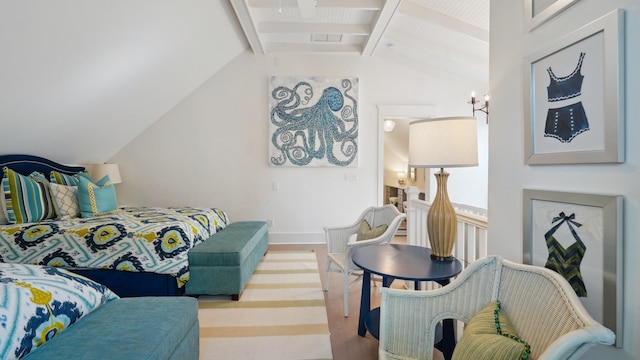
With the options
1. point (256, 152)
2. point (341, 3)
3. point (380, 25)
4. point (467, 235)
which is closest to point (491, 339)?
point (467, 235)

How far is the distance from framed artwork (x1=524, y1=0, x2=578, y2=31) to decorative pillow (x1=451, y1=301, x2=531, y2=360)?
1115 mm

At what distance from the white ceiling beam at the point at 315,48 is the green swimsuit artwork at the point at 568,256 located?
13.4 ft

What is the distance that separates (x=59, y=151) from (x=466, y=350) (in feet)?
14.9

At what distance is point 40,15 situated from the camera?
7.07 feet

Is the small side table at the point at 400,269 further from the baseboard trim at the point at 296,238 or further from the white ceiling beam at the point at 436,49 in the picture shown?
the white ceiling beam at the point at 436,49

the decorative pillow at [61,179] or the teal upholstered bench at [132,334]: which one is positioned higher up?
the decorative pillow at [61,179]

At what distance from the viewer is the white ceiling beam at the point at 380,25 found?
130 inches

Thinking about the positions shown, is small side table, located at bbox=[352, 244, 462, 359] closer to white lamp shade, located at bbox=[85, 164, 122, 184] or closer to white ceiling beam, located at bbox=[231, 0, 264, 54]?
white ceiling beam, located at bbox=[231, 0, 264, 54]

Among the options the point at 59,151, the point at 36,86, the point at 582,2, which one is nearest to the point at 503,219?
the point at 582,2

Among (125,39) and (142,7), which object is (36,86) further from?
(142,7)

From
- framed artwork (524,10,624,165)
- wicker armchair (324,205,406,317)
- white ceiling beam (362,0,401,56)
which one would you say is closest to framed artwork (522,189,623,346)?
framed artwork (524,10,624,165)

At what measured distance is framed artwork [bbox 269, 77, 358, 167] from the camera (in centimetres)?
462

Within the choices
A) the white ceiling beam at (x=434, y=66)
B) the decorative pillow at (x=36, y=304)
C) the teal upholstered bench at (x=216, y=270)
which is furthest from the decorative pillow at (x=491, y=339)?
the white ceiling beam at (x=434, y=66)

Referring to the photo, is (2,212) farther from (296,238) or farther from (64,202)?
(296,238)
